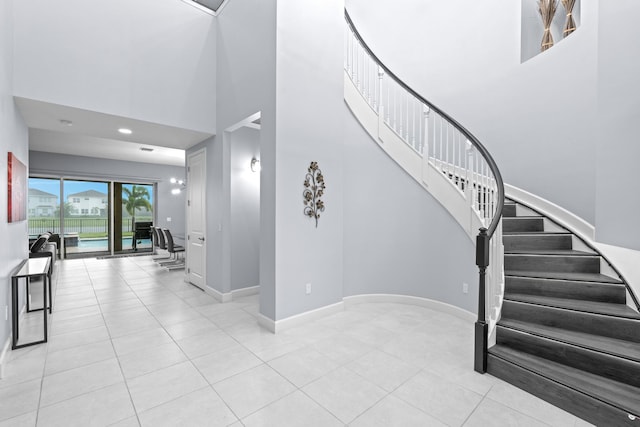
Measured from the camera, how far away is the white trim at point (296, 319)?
3.18 m

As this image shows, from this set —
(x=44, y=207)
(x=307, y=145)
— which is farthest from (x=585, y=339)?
(x=44, y=207)

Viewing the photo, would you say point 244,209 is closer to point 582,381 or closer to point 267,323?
point 267,323

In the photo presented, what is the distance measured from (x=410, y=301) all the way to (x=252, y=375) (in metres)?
2.47

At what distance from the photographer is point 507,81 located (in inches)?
169

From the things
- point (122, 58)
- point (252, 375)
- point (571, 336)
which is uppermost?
point (122, 58)

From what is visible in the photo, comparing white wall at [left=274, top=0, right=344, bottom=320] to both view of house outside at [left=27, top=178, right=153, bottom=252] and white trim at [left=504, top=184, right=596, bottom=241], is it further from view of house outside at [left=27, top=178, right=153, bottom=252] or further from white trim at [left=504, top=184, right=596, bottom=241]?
view of house outside at [left=27, top=178, right=153, bottom=252]

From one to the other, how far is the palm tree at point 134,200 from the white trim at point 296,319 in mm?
8038

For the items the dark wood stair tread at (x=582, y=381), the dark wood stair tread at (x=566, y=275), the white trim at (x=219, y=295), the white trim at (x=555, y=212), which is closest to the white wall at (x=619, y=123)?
the dark wood stair tread at (x=566, y=275)

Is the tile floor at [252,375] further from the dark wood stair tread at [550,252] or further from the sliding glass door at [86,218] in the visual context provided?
the sliding glass door at [86,218]

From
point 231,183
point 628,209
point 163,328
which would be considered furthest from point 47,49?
point 628,209

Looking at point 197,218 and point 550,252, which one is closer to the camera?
point 550,252

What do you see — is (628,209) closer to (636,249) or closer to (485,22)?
(636,249)

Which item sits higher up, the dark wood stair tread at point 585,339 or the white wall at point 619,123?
the white wall at point 619,123

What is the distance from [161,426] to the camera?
1.78m
